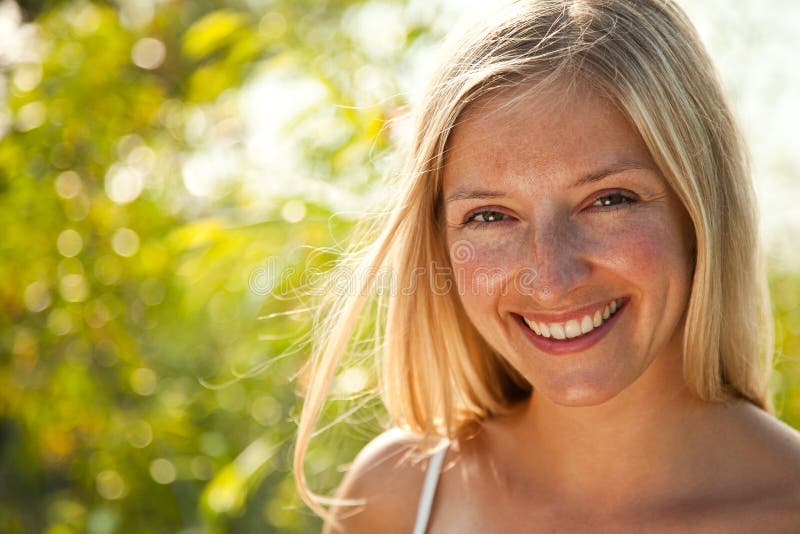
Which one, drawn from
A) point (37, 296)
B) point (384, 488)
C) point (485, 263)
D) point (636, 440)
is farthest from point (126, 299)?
point (636, 440)

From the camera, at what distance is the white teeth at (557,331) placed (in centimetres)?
158

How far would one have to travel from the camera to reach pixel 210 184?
9.42 ft

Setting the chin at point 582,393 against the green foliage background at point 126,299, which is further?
the green foliage background at point 126,299

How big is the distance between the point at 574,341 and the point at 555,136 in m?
0.33

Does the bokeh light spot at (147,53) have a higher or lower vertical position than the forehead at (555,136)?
higher

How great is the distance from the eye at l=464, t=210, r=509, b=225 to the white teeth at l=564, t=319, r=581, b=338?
0.19 meters

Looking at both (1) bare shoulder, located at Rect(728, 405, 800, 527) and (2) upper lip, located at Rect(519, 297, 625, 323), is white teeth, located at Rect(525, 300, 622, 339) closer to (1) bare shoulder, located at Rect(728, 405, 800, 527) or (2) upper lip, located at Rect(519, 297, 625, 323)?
(2) upper lip, located at Rect(519, 297, 625, 323)

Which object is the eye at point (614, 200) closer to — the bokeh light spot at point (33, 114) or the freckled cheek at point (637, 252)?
the freckled cheek at point (637, 252)

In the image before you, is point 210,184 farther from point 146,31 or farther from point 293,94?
point 146,31

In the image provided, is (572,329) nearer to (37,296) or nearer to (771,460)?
(771,460)

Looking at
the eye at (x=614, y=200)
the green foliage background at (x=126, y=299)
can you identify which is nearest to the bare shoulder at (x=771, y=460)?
the eye at (x=614, y=200)

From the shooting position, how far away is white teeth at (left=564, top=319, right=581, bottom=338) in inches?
61.4

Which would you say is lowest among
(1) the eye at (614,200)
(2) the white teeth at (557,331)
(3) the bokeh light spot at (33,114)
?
(2) the white teeth at (557,331)

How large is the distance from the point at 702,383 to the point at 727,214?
0.29 meters
